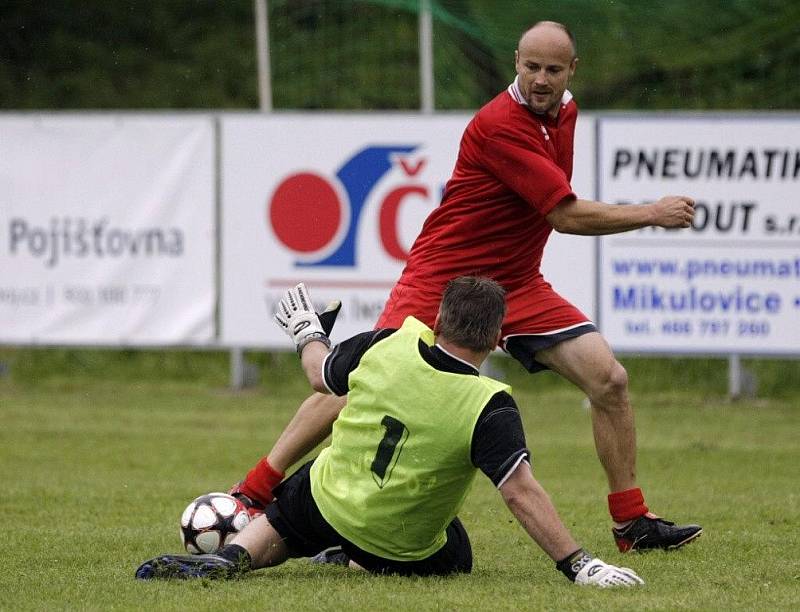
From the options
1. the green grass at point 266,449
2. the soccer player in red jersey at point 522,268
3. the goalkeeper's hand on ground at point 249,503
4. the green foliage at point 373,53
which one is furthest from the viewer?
the green foliage at point 373,53

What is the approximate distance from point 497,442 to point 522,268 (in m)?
1.70

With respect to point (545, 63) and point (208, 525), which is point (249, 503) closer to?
point (208, 525)

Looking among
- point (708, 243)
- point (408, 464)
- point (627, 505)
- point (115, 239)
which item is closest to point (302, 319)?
point (408, 464)

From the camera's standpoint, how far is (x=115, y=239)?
545 inches

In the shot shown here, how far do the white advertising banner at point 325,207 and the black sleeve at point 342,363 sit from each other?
24.5 feet

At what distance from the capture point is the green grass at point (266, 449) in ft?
18.6

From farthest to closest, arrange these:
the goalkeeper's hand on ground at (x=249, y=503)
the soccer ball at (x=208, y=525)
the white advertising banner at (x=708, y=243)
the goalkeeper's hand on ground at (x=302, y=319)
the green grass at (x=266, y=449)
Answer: the white advertising banner at (x=708, y=243) < the goalkeeper's hand on ground at (x=249, y=503) < the soccer ball at (x=208, y=525) < the goalkeeper's hand on ground at (x=302, y=319) < the green grass at (x=266, y=449)

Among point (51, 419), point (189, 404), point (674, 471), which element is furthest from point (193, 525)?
point (189, 404)

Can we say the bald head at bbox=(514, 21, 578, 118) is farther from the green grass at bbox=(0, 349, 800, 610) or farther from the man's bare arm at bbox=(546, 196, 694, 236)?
the green grass at bbox=(0, 349, 800, 610)

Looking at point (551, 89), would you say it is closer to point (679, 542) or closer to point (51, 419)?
point (679, 542)

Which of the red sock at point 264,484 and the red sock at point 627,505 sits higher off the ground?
the red sock at point 264,484

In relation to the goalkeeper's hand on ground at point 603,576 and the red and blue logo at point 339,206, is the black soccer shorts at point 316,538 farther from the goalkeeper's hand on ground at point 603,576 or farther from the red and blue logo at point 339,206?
the red and blue logo at point 339,206

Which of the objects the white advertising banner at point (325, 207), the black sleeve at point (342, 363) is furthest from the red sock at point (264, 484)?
the white advertising banner at point (325, 207)

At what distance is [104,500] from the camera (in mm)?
8555
